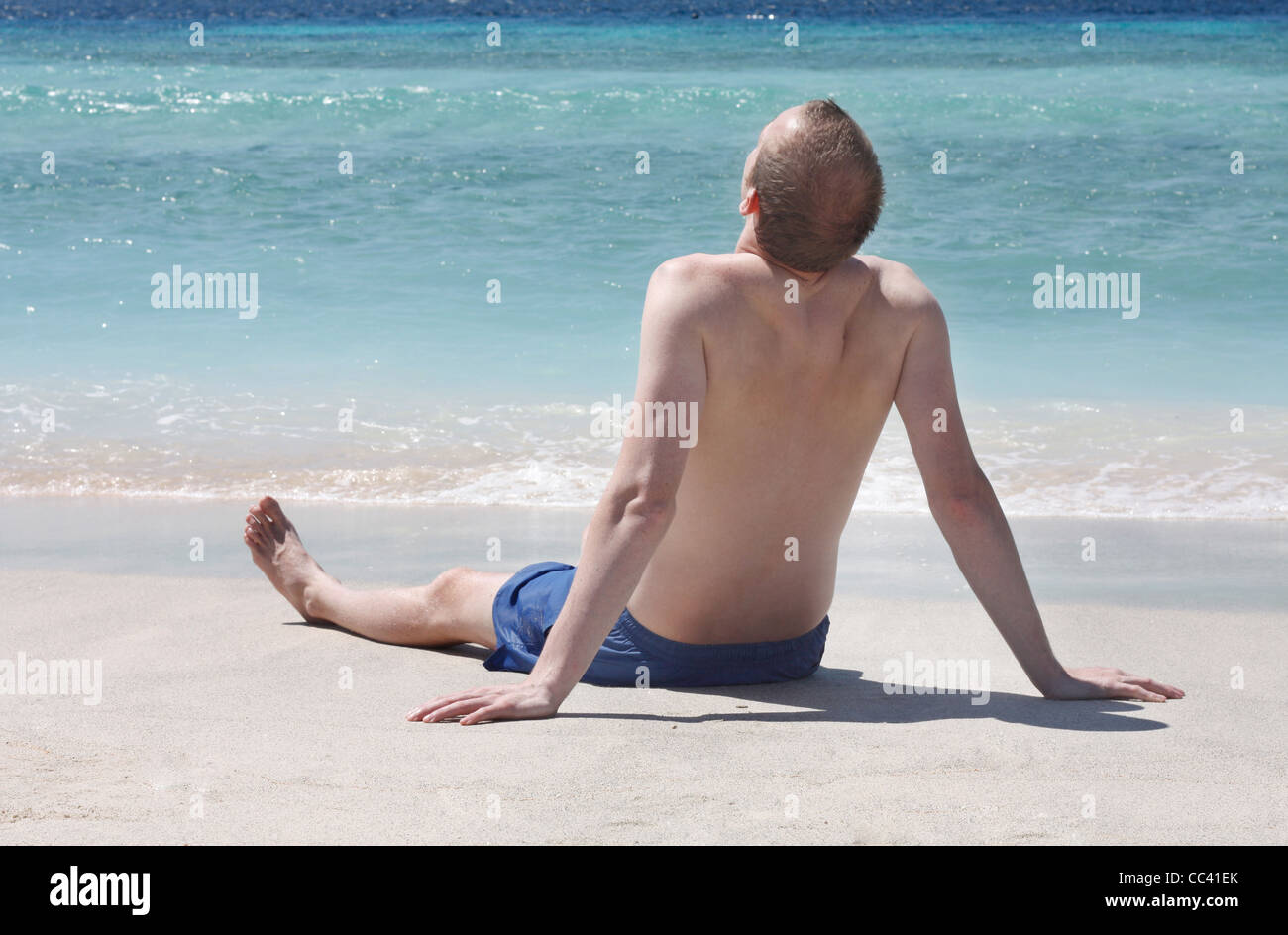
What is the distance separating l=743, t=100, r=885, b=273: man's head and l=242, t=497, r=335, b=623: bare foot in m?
1.65

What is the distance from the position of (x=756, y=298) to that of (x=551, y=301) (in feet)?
21.7

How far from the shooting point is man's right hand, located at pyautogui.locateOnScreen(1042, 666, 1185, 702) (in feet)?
9.11

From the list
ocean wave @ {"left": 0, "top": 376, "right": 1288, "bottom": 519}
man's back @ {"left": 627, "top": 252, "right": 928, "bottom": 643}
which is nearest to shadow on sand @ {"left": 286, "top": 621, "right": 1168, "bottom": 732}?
man's back @ {"left": 627, "top": 252, "right": 928, "bottom": 643}

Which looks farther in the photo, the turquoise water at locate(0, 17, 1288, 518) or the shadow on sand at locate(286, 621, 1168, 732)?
the turquoise water at locate(0, 17, 1288, 518)

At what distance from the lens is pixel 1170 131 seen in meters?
14.1

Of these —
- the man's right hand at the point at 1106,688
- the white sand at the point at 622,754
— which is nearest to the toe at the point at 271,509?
the white sand at the point at 622,754

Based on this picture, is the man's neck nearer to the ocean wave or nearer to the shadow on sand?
the shadow on sand

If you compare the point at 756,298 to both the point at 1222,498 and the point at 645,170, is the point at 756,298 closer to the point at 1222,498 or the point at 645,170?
the point at 1222,498

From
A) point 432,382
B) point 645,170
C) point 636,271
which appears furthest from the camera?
point 645,170

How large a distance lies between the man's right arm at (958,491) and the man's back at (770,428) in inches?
Answer: 1.4

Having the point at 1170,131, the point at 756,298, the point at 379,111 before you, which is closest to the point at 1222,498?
the point at 756,298

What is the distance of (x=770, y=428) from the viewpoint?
2.57m

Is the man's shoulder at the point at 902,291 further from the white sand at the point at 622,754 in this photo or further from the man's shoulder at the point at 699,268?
the white sand at the point at 622,754

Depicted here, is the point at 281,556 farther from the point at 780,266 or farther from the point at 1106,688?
the point at 1106,688
